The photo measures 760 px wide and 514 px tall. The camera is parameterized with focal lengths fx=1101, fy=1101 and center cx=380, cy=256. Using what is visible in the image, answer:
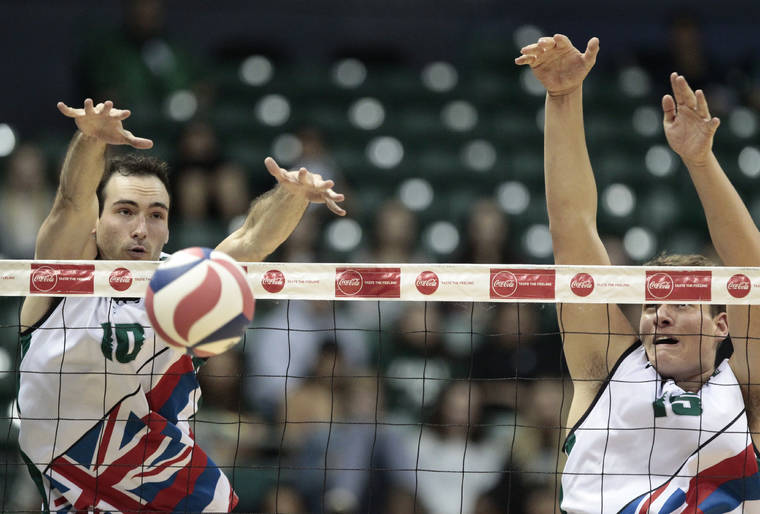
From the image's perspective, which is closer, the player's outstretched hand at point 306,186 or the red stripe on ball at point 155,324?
the red stripe on ball at point 155,324

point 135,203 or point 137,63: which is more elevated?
point 137,63

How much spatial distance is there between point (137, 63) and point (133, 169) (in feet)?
22.6

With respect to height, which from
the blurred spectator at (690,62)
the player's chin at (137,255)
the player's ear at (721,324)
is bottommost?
the player's ear at (721,324)

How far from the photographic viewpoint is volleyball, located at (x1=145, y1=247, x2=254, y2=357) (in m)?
4.25

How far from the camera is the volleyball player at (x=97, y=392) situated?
4.97 metres

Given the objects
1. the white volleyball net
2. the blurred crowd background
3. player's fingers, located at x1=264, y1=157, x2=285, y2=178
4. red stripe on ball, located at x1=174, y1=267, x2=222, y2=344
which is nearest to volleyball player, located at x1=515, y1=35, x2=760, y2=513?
the white volleyball net

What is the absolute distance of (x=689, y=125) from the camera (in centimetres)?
500

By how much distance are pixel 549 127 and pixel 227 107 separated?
7.87m

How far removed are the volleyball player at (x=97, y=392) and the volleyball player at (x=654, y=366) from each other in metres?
1.78

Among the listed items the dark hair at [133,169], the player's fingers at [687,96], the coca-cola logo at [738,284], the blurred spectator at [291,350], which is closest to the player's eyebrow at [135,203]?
the dark hair at [133,169]

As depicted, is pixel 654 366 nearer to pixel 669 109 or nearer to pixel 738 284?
pixel 738 284

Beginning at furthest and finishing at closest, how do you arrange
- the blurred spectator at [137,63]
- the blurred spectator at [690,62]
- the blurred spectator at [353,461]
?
the blurred spectator at [690,62] < the blurred spectator at [137,63] < the blurred spectator at [353,461]

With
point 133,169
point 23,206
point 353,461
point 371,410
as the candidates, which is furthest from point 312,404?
point 133,169

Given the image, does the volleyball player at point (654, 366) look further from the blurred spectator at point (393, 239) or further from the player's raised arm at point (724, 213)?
the blurred spectator at point (393, 239)
